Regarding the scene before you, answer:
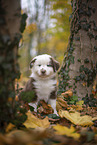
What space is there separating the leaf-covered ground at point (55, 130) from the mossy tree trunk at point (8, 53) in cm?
21

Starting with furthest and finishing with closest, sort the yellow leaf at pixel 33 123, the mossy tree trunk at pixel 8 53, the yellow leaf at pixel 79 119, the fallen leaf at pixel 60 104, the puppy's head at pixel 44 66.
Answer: the fallen leaf at pixel 60 104
the puppy's head at pixel 44 66
the yellow leaf at pixel 79 119
the yellow leaf at pixel 33 123
the mossy tree trunk at pixel 8 53

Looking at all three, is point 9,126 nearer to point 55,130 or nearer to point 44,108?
point 55,130

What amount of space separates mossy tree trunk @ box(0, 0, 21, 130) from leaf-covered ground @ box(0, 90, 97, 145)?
8.3 inches

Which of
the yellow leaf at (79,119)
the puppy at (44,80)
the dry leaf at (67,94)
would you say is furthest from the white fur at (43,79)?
the yellow leaf at (79,119)

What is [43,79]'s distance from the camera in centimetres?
308

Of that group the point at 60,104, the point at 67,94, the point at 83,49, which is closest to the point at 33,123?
the point at 60,104

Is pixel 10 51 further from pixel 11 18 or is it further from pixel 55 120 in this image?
pixel 55 120

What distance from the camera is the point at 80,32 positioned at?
3.67 meters

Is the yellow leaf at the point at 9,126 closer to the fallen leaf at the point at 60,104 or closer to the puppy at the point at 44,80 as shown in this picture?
the puppy at the point at 44,80

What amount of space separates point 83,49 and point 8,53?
8.32 feet

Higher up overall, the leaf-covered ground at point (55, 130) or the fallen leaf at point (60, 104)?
the leaf-covered ground at point (55, 130)

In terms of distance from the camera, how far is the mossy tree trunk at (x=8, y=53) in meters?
1.47

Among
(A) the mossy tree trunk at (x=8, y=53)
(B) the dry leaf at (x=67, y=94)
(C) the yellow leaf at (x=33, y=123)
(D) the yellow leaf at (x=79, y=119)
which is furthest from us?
(B) the dry leaf at (x=67, y=94)

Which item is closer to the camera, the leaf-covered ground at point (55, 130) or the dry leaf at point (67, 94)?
the leaf-covered ground at point (55, 130)
